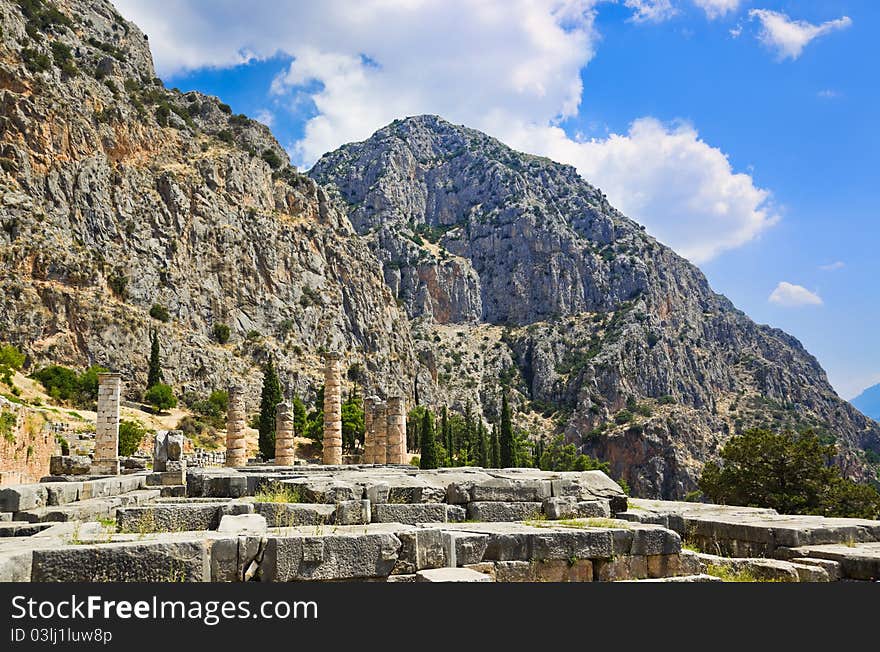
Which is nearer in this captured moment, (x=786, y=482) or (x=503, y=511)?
(x=503, y=511)

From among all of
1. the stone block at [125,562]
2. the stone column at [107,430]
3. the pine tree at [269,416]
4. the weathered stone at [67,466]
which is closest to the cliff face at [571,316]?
the pine tree at [269,416]

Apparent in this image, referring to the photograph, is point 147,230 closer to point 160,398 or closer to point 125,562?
point 160,398

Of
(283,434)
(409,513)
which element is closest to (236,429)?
(283,434)

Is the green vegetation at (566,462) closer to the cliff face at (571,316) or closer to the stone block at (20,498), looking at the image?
the cliff face at (571,316)

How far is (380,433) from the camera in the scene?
112 ft

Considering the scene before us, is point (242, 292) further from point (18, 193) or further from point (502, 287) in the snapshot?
point (502, 287)

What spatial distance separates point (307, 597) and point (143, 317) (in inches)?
2448

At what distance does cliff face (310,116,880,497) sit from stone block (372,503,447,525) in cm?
9346

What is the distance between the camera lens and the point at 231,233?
78312 millimetres

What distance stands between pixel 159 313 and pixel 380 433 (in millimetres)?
39259

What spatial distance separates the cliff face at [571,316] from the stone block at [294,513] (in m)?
94.9

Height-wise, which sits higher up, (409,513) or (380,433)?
(380,433)

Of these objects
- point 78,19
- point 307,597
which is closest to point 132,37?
point 78,19

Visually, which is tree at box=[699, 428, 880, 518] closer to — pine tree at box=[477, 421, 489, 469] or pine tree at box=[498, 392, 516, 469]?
pine tree at box=[498, 392, 516, 469]
